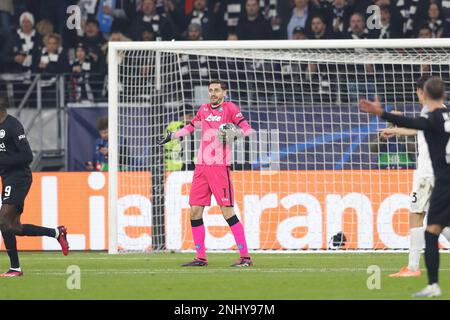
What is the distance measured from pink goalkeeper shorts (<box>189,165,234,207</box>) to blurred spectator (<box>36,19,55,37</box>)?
344 inches

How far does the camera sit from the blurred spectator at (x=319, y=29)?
66.7 ft

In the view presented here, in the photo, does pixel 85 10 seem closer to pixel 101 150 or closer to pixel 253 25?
pixel 253 25

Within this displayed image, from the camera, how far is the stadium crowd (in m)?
20.6

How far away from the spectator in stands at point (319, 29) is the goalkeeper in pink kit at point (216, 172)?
704cm

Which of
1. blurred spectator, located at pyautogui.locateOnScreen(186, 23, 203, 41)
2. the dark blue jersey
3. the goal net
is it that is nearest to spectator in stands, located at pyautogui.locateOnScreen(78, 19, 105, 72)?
blurred spectator, located at pyautogui.locateOnScreen(186, 23, 203, 41)

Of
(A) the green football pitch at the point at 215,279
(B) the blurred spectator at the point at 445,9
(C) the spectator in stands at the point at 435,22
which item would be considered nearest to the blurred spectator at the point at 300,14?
(C) the spectator in stands at the point at 435,22

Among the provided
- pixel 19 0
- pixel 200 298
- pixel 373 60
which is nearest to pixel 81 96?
pixel 19 0

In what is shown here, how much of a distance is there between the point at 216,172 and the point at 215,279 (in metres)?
2.23

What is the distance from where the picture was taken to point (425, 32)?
20.3 meters

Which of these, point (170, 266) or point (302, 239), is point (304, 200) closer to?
point (302, 239)

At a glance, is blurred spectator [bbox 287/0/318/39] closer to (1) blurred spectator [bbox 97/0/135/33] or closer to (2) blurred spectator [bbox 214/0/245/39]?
(2) blurred spectator [bbox 214/0/245/39]

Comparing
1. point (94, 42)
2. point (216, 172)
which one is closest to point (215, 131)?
point (216, 172)

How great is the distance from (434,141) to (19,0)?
13.9 m

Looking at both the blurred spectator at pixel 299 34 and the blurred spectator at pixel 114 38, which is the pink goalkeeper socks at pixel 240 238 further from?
the blurred spectator at pixel 114 38
